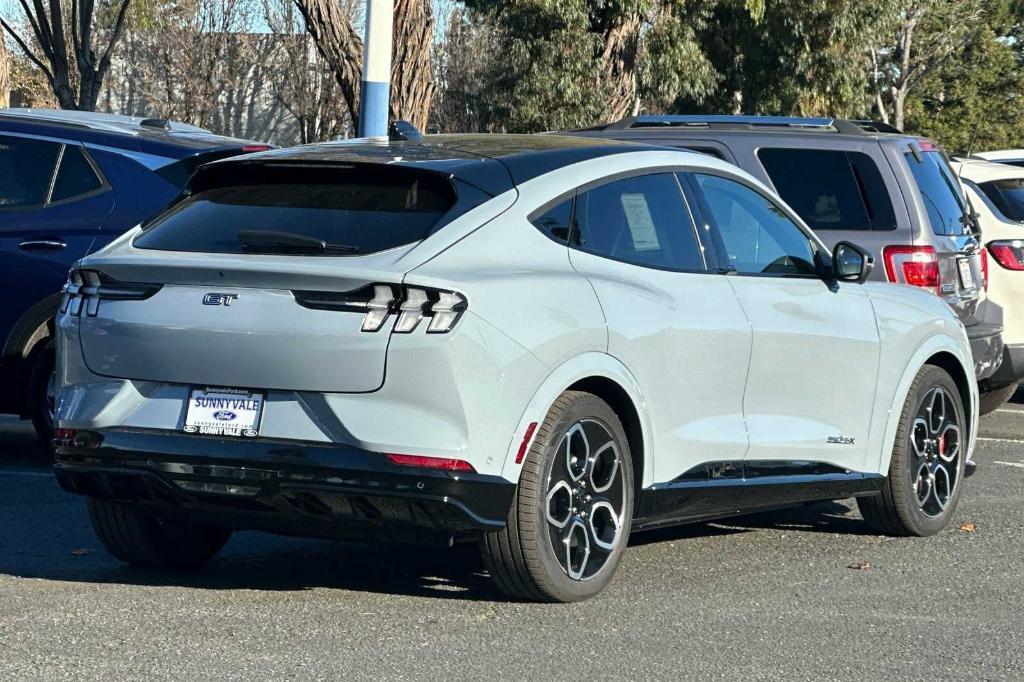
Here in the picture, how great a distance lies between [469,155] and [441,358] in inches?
44.5

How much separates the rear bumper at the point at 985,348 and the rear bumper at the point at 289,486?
5347 mm

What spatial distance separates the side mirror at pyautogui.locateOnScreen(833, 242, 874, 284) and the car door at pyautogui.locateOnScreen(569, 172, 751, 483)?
30.7 inches

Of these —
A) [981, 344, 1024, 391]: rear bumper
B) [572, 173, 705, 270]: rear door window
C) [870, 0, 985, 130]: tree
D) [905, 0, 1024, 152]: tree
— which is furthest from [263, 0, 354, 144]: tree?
[572, 173, 705, 270]: rear door window

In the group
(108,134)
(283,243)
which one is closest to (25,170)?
(108,134)

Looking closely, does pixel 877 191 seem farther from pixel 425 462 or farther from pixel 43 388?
pixel 425 462

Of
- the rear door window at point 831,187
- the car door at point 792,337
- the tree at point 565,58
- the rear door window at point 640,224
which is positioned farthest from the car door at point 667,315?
the tree at point 565,58

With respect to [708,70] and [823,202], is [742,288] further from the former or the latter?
[708,70]

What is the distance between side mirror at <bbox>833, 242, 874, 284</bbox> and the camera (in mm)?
7258

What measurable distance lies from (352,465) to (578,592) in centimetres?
106

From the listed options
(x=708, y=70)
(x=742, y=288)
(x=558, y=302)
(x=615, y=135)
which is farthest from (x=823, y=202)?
(x=708, y=70)

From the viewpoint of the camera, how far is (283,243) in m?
5.68

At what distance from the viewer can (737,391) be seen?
6660mm

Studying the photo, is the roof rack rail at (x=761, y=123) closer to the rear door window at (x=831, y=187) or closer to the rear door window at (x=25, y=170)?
the rear door window at (x=831, y=187)

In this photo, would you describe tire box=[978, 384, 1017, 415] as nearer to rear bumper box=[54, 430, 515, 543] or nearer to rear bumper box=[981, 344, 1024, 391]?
rear bumper box=[981, 344, 1024, 391]
